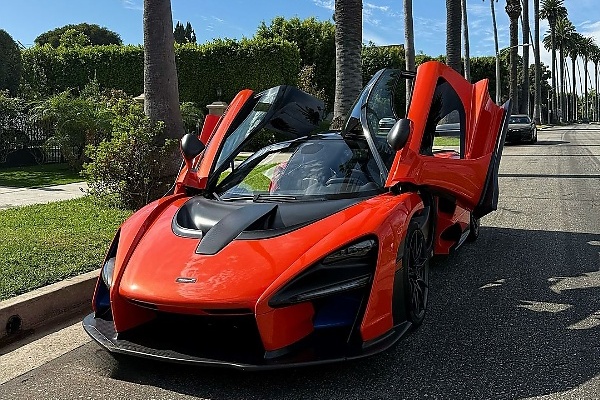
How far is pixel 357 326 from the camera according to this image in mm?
3221

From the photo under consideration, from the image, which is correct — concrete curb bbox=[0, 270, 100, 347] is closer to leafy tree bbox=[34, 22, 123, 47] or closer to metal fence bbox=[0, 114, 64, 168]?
metal fence bbox=[0, 114, 64, 168]

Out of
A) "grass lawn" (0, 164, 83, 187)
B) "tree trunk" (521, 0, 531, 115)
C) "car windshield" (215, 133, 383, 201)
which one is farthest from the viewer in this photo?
"tree trunk" (521, 0, 531, 115)

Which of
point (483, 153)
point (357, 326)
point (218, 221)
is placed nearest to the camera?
point (357, 326)

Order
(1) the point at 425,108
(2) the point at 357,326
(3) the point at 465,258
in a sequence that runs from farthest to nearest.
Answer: (3) the point at 465,258, (1) the point at 425,108, (2) the point at 357,326

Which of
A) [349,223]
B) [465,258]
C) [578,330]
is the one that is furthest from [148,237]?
[465,258]

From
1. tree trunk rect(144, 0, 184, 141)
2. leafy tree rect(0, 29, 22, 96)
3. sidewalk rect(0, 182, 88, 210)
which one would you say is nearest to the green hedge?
leafy tree rect(0, 29, 22, 96)

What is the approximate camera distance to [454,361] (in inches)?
141

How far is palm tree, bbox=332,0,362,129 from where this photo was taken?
1263cm

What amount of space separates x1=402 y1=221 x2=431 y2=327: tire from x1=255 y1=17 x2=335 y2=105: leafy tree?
3361 centimetres

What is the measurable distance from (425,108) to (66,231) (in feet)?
13.7

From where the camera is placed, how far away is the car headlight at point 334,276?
3.15m

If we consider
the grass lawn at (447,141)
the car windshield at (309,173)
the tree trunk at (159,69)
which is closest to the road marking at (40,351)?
the car windshield at (309,173)

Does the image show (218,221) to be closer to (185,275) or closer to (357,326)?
(185,275)

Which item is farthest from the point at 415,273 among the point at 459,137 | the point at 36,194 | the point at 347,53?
the point at 347,53
